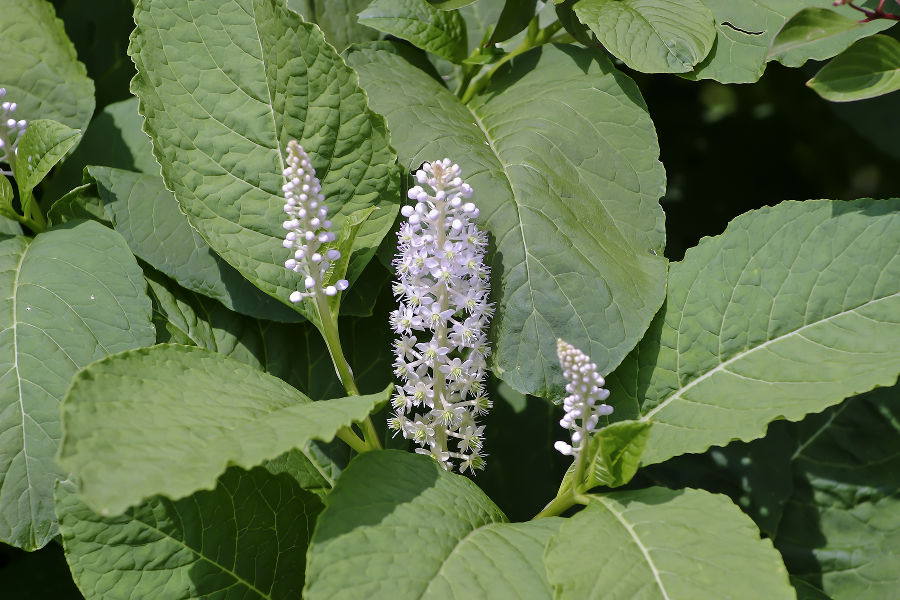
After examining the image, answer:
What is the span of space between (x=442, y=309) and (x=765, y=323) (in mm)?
577

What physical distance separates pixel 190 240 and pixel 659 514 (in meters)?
1.04

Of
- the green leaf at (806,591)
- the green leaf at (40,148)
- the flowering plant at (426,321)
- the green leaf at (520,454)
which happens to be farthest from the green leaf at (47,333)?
the green leaf at (806,591)

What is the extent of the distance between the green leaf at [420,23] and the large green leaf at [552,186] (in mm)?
91

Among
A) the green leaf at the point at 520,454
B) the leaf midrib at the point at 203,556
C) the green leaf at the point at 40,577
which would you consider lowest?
the green leaf at the point at 40,577

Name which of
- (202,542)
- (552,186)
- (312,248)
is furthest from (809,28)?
(202,542)

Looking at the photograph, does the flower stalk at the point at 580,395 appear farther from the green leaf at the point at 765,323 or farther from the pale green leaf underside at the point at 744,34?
the pale green leaf underside at the point at 744,34

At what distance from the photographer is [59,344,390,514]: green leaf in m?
1.01

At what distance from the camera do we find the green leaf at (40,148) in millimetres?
1575

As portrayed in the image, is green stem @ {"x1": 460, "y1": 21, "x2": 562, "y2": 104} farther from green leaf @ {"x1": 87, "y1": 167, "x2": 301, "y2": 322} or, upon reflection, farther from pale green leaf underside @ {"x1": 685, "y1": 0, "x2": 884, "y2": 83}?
green leaf @ {"x1": 87, "y1": 167, "x2": 301, "y2": 322}

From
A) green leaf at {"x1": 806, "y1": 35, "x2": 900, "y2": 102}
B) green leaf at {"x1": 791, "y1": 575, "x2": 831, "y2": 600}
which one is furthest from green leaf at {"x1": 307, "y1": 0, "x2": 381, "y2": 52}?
green leaf at {"x1": 791, "y1": 575, "x2": 831, "y2": 600}

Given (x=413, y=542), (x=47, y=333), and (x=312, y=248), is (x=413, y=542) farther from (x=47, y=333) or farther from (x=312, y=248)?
(x=47, y=333)

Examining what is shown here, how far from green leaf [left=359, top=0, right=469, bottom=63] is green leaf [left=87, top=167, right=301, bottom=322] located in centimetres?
55

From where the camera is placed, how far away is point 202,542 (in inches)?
53.8

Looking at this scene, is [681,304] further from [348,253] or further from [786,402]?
[348,253]
